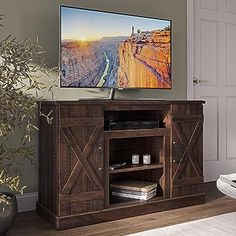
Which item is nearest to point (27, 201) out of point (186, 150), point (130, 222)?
point (130, 222)

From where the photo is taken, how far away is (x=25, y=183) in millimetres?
3123

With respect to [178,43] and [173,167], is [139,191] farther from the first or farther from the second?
[178,43]

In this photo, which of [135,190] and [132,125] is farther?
[135,190]

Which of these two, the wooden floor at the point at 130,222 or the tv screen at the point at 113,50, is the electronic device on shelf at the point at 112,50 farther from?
the wooden floor at the point at 130,222

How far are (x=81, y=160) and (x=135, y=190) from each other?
63cm

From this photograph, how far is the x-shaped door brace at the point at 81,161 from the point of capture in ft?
8.80

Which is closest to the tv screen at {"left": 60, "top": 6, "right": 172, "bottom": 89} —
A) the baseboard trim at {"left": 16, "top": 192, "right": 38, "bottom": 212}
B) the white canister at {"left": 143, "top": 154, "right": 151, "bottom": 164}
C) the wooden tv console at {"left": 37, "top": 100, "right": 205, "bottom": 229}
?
the wooden tv console at {"left": 37, "top": 100, "right": 205, "bottom": 229}

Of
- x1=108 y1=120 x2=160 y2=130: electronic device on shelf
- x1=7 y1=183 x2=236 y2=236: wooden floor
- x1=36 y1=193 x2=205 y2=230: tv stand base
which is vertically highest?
x1=108 y1=120 x2=160 y2=130: electronic device on shelf

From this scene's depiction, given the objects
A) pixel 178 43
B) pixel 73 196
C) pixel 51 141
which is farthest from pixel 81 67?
pixel 178 43

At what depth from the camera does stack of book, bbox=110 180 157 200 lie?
3.08m

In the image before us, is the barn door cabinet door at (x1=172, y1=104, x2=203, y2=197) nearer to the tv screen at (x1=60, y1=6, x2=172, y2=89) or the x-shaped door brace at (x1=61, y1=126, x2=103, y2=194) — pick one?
the tv screen at (x1=60, y1=6, x2=172, y2=89)

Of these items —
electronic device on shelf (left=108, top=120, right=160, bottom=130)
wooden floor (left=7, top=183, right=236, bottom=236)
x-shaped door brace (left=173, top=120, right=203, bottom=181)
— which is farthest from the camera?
x-shaped door brace (left=173, top=120, right=203, bottom=181)

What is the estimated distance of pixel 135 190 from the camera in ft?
10.2

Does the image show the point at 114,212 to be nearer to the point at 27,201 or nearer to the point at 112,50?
the point at 27,201
